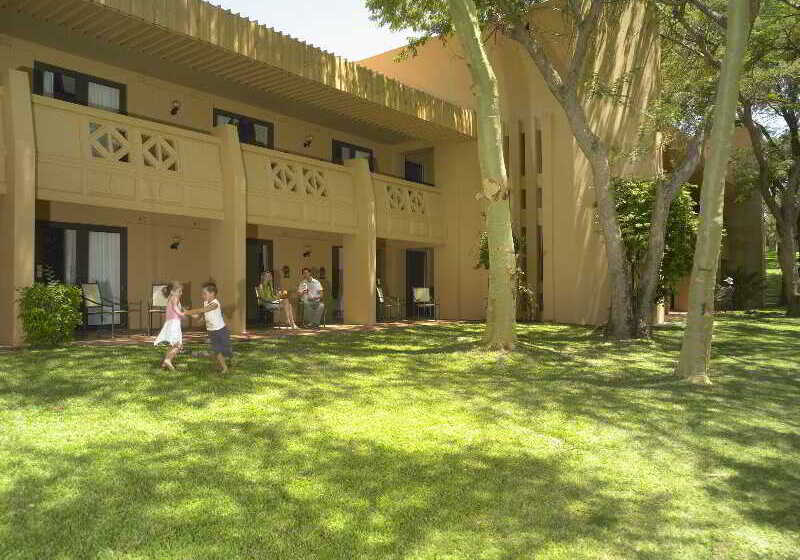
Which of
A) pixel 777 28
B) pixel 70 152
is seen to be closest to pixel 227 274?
pixel 70 152

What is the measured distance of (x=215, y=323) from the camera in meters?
8.35

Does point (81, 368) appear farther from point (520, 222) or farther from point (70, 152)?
point (520, 222)

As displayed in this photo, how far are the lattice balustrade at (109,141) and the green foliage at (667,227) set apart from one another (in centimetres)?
1075

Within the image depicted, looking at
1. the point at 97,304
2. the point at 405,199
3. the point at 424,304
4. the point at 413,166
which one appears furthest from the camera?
the point at 413,166

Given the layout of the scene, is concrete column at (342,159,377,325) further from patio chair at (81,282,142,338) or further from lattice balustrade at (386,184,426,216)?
patio chair at (81,282,142,338)

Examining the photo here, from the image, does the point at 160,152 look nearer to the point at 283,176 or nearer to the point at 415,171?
the point at 283,176

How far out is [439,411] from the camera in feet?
22.5

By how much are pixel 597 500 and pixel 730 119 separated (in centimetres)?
610

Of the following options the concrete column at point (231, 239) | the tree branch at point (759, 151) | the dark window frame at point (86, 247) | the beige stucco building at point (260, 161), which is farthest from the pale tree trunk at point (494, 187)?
the tree branch at point (759, 151)

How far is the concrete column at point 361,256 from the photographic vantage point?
52.7 ft

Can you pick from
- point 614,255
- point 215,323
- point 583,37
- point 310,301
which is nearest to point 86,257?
point 310,301

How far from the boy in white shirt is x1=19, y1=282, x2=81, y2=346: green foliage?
2.85m

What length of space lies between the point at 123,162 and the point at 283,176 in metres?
3.72

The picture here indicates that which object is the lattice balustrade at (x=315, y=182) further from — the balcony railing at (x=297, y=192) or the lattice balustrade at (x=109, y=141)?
the lattice balustrade at (x=109, y=141)
